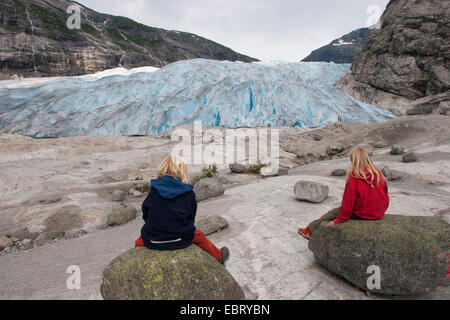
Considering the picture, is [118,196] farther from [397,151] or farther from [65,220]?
[397,151]

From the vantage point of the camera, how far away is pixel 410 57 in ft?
75.8

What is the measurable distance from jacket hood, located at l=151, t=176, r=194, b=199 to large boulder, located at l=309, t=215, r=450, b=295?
162 centimetres

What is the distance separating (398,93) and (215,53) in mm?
47517

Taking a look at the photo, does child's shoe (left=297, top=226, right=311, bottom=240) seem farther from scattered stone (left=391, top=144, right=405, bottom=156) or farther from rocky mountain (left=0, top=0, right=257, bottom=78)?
rocky mountain (left=0, top=0, right=257, bottom=78)

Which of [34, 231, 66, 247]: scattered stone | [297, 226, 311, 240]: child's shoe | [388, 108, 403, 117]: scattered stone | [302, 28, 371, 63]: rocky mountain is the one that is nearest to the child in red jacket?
[297, 226, 311, 240]: child's shoe

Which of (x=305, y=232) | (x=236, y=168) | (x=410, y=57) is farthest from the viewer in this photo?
(x=410, y=57)

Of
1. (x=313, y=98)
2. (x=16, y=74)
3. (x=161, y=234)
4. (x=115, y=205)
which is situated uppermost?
(x=16, y=74)

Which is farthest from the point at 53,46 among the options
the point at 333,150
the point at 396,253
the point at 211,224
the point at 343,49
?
the point at 343,49

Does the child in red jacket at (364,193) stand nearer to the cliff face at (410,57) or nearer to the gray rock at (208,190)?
the gray rock at (208,190)

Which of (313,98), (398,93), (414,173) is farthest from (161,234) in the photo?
(398,93)

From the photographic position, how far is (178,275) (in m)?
1.99

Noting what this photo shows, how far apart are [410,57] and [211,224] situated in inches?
1080
